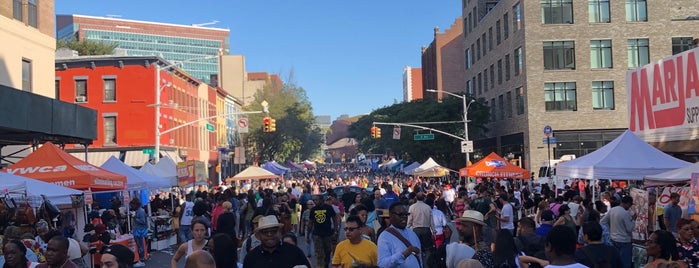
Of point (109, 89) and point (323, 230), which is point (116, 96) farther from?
point (323, 230)

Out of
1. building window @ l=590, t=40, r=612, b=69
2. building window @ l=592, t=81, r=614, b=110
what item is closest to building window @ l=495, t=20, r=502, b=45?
building window @ l=590, t=40, r=612, b=69

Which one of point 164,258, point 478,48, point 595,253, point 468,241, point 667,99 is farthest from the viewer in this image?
point 478,48

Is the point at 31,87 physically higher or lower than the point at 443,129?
higher

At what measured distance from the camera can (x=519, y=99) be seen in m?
50.1

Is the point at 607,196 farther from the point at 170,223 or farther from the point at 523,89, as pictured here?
the point at 523,89

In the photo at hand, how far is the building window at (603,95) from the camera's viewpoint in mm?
48000

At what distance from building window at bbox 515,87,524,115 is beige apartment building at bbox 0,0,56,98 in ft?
100.0

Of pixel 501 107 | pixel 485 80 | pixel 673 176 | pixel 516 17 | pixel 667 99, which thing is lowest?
pixel 673 176

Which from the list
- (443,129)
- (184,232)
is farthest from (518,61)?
(184,232)

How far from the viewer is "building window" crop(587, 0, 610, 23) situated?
156ft

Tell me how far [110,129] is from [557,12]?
31280 mm

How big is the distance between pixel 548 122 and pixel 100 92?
99.6 ft

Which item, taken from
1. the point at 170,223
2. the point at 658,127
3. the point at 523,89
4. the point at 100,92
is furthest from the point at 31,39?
the point at 523,89

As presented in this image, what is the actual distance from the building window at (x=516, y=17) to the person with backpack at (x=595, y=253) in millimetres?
42936
